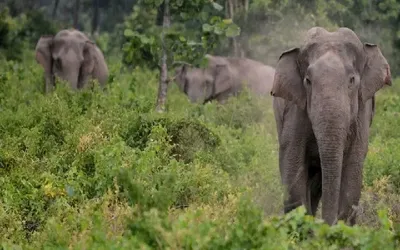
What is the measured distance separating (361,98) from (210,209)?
5.61 feet

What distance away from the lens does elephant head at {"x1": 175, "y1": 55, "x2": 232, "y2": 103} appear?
22.5 metres

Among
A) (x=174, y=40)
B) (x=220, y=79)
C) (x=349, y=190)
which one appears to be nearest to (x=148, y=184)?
(x=349, y=190)

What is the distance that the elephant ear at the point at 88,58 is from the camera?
19234 mm

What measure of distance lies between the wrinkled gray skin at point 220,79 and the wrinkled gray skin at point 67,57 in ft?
10.4

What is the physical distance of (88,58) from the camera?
19.5 m

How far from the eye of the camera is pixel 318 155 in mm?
8617

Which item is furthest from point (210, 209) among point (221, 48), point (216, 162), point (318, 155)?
point (221, 48)

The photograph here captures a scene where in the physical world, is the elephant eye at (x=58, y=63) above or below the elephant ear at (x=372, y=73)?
below

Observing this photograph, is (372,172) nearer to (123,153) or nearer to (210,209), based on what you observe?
(123,153)

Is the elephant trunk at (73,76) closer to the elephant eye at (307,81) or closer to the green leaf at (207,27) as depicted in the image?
the green leaf at (207,27)

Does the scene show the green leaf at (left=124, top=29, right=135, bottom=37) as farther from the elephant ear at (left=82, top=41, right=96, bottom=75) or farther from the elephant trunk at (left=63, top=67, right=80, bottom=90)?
the elephant ear at (left=82, top=41, right=96, bottom=75)

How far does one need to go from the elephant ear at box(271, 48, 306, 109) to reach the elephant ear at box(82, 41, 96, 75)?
10720 millimetres

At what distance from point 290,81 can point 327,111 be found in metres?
0.79

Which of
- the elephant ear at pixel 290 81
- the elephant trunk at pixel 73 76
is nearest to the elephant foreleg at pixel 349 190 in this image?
the elephant ear at pixel 290 81
